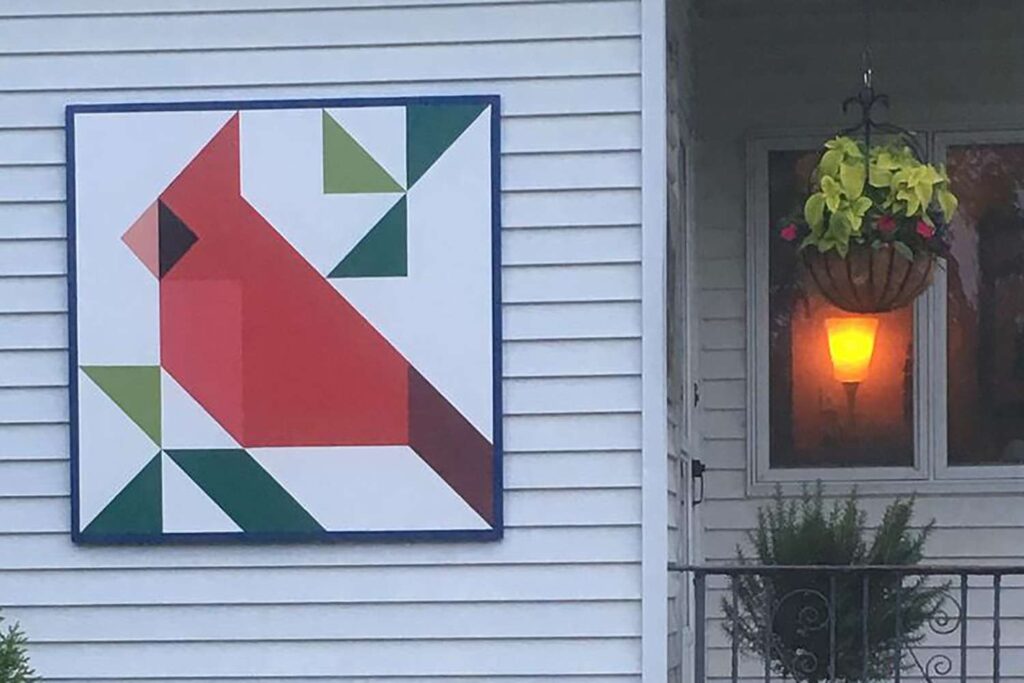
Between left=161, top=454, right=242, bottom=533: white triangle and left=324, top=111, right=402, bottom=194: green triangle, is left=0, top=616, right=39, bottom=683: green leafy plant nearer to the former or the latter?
left=161, top=454, right=242, bottom=533: white triangle

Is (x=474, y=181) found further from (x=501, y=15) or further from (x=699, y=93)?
(x=699, y=93)

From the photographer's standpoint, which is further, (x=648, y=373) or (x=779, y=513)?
(x=779, y=513)

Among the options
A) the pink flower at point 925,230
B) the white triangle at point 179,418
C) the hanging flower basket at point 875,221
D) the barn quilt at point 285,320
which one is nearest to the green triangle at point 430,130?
the barn quilt at point 285,320

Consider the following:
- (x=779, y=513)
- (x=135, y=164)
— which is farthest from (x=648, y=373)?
(x=135, y=164)

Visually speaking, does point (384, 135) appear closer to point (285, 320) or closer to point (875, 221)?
point (285, 320)

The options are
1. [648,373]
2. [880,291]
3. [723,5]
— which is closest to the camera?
[648,373]

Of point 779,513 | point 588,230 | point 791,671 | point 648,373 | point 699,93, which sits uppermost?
point 699,93

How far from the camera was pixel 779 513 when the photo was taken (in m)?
6.26

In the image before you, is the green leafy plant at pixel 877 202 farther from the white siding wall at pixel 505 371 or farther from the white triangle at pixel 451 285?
the white triangle at pixel 451 285

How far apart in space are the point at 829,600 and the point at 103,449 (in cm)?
248

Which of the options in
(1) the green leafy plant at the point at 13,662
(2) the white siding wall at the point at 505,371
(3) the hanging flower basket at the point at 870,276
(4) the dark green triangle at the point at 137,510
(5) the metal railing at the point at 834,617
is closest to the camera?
(1) the green leafy plant at the point at 13,662

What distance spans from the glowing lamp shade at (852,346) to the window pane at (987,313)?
0.33 meters

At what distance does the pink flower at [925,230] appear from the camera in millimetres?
5879

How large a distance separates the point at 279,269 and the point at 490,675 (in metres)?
1.52
